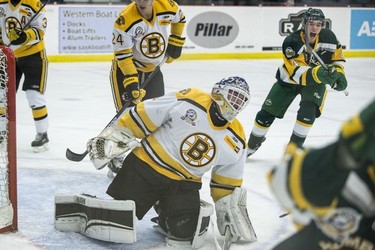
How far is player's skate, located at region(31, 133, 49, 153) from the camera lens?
4.50 metres

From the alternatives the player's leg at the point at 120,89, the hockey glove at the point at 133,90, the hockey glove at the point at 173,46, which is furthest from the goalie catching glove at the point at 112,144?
the hockey glove at the point at 173,46

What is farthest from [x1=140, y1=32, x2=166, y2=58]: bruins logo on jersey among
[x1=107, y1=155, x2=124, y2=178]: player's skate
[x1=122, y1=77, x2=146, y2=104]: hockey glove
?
[x1=107, y1=155, x2=124, y2=178]: player's skate

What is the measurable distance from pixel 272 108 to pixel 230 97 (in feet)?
5.24

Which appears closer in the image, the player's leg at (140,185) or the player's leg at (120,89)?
the player's leg at (140,185)

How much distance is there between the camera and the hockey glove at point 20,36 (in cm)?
427

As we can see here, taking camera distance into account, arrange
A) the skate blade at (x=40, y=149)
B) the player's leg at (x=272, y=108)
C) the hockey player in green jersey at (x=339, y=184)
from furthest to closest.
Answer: the skate blade at (x=40, y=149) < the player's leg at (x=272, y=108) < the hockey player in green jersey at (x=339, y=184)

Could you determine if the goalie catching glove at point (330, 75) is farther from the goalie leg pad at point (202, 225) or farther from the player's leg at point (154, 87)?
the goalie leg pad at point (202, 225)

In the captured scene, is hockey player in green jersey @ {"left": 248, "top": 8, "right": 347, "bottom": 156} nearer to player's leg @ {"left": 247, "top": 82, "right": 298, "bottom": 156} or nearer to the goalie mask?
player's leg @ {"left": 247, "top": 82, "right": 298, "bottom": 156}

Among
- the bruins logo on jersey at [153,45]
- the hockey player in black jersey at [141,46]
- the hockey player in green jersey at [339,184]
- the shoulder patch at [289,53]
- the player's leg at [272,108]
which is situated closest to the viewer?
the hockey player in green jersey at [339,184]

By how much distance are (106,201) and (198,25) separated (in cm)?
696

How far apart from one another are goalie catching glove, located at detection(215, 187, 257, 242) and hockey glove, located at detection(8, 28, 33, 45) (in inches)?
76.5

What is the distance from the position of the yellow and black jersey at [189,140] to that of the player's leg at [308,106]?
4.36ft

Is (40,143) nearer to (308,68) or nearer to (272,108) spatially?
(272,108)

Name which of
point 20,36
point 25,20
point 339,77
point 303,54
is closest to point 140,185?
point 339,77
